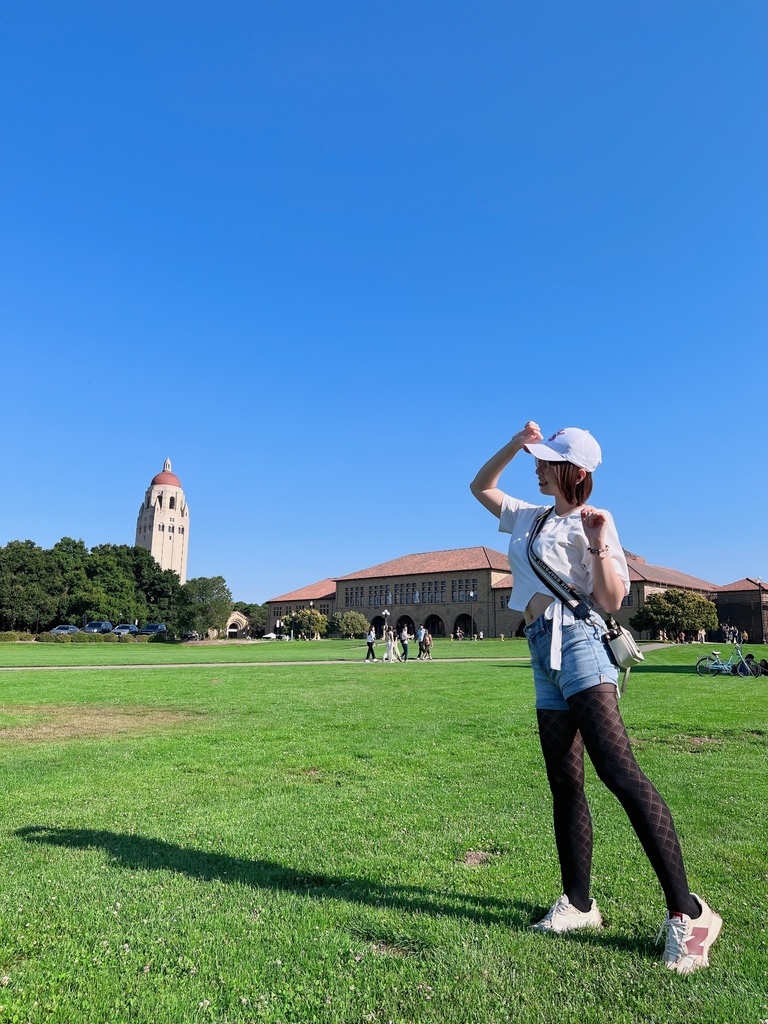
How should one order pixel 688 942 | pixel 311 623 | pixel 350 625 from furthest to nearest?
pixel 311 623 < pixel 350 625 < pixel 688 942

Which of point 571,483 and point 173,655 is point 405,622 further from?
point 571,483

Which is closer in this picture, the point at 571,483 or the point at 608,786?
the point at 608,786

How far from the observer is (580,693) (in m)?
3.05

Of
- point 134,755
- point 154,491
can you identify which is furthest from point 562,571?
point 154,491

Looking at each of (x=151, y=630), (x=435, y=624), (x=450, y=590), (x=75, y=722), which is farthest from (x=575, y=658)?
(x=435, y=624)

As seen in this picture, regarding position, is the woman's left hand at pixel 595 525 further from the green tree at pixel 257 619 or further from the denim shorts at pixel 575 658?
the green tree at pixel 257 619

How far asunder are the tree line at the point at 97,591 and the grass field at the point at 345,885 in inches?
2463

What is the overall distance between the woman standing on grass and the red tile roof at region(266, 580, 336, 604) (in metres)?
103

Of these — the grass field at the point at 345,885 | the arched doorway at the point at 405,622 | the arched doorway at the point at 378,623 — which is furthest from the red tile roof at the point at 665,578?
the grass field at the point at 345,885

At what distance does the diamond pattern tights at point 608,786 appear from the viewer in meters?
2.88

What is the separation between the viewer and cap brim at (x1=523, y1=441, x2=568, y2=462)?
3.27 metres

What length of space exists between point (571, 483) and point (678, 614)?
2544 inches

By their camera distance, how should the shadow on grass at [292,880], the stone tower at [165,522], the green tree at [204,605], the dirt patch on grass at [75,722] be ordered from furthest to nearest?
the stone tower at [165,522] < the green tree at [204,605] < the dirt patch on grass at [75,722] < the shadow on grass at [292,880]

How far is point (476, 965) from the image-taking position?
A: 274cm
